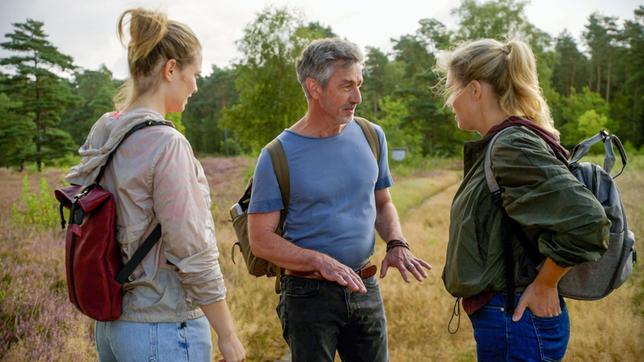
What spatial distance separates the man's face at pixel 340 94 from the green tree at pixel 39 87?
2969cm

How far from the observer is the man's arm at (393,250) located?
290 cm

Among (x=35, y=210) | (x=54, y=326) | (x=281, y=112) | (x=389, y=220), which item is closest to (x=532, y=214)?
(x=389, y=220)

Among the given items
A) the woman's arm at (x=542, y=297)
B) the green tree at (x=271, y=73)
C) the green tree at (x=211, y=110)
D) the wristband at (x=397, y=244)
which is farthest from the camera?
the green tree at (x=211, y=110)

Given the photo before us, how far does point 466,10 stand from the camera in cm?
4619

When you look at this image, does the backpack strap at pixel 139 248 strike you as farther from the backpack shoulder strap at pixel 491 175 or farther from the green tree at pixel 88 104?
the green tree at pixel 88 104

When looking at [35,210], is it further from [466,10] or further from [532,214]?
[466,10]

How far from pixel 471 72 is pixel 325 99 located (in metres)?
0.77

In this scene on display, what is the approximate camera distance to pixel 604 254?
7.48ft

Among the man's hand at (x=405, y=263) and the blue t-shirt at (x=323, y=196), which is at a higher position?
the blue t-shirt at (x=323, y=196)

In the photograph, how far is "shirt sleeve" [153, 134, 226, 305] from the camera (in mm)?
1871

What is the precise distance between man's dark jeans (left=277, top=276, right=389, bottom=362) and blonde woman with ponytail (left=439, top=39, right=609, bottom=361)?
1.84ft

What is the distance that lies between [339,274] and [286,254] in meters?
0.31

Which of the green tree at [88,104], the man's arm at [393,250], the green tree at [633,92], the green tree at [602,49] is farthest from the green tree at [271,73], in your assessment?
the green tree at [602,49]

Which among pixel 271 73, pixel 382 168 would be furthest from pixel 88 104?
pixel 382 168
